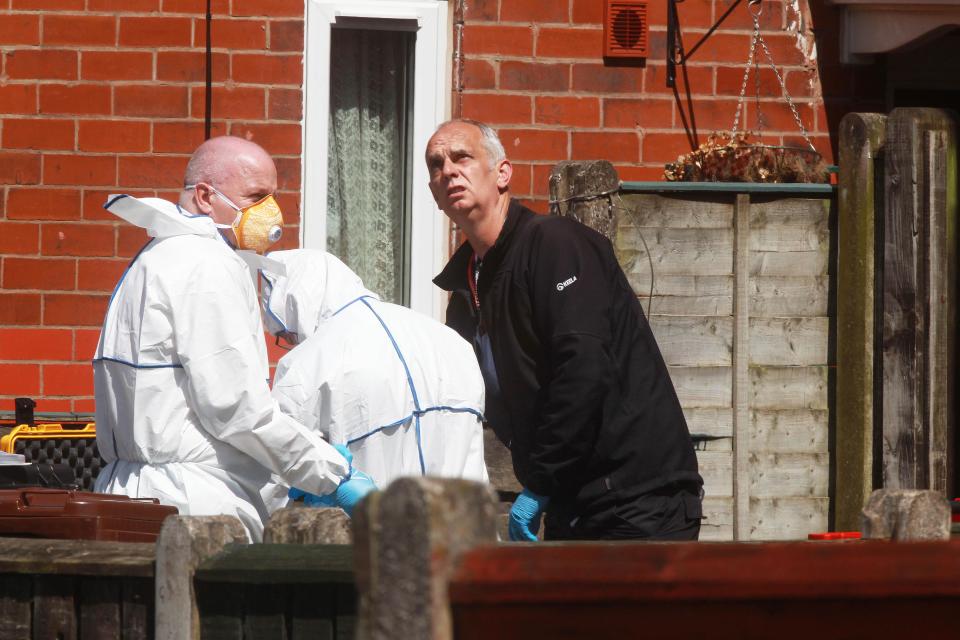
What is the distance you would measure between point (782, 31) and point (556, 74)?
1108 millimetres

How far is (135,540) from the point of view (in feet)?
12.3

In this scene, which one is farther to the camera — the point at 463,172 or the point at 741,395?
the point at 741,395

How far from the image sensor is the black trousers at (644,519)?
4148 mm

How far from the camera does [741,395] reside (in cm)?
609

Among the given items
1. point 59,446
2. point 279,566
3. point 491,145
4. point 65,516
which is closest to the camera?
point 279,566

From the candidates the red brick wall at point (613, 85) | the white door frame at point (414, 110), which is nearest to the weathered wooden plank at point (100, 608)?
the white door frame at point (414, 110)

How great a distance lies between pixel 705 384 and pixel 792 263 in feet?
2.01

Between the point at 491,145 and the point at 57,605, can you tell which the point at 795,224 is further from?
the point at 57,605

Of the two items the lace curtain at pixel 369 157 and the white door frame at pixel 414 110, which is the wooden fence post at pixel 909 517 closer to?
the white door frame at pixel 414 110

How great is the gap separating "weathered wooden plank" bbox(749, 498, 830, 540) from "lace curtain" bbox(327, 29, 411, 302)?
6.91 feet

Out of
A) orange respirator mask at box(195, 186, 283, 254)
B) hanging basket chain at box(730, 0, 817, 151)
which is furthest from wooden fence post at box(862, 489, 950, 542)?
hanging basket chain at box(730, 0, 817, 151)

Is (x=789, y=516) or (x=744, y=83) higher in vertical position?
(x=744, y=83)

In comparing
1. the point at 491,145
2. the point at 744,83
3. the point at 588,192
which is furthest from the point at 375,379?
the point at 744,83

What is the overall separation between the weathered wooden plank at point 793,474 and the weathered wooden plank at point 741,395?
0.08 meters
